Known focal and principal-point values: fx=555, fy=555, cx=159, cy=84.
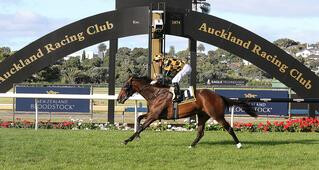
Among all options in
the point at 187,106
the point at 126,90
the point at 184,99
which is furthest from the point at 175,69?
the point at 126,90

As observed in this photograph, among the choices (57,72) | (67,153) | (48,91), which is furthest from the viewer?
(57,72)

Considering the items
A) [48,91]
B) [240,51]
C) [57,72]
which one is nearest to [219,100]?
[240,51]

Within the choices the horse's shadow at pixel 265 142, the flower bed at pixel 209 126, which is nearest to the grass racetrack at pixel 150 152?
the horse's shadow at pixel 265 142

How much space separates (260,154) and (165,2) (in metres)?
7.87

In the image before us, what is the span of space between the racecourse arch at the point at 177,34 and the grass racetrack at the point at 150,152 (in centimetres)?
424

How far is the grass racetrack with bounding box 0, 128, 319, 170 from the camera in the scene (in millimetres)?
8039

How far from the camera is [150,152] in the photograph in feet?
30.6

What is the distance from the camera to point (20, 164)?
25.8 ft

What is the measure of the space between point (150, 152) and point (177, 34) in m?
7.24

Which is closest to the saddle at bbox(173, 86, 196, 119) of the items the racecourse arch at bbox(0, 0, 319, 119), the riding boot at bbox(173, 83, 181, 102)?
the riding boot at bbox(173, 83, 181, 102)

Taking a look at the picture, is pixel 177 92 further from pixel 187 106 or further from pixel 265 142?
pixel 265 142

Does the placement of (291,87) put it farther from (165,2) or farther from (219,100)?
(219,100)

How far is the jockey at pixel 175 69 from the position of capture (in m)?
10.6

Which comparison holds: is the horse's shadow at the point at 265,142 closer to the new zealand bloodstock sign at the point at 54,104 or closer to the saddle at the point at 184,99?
the saddle at the point at 184,99
